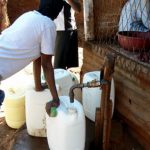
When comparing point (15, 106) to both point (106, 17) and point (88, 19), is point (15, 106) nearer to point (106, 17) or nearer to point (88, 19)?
point (88, 19)

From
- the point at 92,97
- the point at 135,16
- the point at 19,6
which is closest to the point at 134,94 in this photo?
the point at 92,97

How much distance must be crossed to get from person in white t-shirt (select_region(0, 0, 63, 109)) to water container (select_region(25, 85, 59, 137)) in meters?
0.30

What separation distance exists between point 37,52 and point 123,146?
1.13 metres

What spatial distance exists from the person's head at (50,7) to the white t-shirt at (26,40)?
0.18ft

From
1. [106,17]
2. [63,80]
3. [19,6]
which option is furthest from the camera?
[19,6]

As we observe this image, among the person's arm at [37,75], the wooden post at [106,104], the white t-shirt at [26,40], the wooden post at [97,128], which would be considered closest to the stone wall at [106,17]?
the person's arm at [37,75]

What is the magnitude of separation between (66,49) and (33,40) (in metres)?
1.65

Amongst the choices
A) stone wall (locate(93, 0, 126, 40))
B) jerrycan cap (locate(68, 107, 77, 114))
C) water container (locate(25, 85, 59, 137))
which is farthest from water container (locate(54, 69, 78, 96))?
jerrycan cap (locate(68, 107, 77, 114))

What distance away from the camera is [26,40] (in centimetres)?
272

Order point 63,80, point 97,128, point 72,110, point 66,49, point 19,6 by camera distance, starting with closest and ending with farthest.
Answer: point 72,110
point 97,128
point 63,80
point 66,49
point 19,6

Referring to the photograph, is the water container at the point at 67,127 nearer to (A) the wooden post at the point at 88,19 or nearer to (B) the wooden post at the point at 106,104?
(B) the wooden post at the point at 106,104

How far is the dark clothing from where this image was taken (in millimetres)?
4277

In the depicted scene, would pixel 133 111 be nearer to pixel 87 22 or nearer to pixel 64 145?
pixel 64 145

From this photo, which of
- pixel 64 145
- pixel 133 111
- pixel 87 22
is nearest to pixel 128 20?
pixel 87 22
